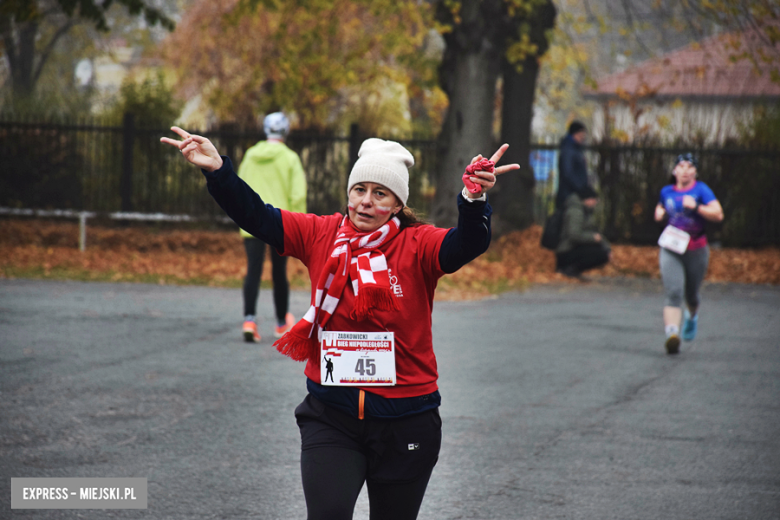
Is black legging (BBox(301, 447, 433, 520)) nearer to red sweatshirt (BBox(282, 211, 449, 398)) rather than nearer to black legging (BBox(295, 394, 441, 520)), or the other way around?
black legging (BBox(295, 394, 441, 520))

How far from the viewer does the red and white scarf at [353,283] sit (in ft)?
9.53

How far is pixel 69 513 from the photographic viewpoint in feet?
13.5

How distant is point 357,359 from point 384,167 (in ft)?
2.11

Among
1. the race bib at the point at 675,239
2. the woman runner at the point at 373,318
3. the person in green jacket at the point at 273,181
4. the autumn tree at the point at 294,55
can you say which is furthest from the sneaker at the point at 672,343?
the autumn tree at the point at 294,55

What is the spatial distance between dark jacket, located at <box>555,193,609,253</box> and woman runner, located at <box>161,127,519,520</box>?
10.8 metres

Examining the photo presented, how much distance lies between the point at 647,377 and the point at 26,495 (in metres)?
4.87

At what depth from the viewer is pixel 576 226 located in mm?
13617

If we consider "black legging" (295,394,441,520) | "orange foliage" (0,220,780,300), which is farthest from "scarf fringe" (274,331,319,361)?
"orange foliage" (0,220,780,300)

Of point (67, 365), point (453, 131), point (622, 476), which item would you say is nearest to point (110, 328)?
point (67, 365)

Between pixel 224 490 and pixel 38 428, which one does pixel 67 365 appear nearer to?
pixel 38 428

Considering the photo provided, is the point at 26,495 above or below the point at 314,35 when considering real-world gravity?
below

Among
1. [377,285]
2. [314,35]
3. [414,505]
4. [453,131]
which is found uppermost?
[314,35]

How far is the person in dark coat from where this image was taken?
1385 centimetres

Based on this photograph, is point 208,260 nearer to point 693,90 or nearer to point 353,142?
point 353,142
